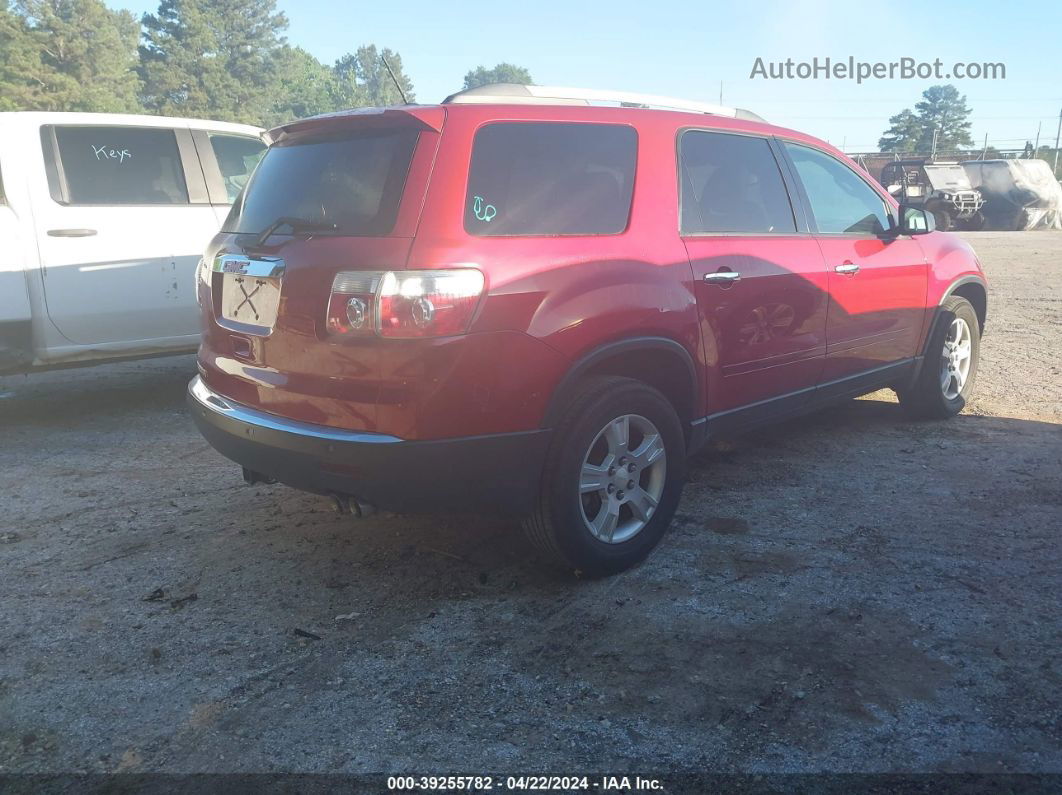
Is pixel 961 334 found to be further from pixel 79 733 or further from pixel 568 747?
pixel 79 733

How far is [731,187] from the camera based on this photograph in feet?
12.8

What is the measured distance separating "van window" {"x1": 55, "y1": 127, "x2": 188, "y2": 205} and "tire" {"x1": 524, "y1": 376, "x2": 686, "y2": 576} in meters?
4.17

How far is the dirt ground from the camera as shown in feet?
7.63

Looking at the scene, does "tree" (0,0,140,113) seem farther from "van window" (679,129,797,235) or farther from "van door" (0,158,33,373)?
"van window" (679,129,797,235)

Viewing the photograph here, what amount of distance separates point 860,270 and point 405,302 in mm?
2866

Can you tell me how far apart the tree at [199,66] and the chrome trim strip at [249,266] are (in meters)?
76.5

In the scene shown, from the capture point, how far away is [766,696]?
8.24 ft

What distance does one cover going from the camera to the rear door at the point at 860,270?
4387mm

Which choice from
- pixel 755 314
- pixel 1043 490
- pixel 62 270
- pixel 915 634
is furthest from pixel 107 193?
pixel 1043 490

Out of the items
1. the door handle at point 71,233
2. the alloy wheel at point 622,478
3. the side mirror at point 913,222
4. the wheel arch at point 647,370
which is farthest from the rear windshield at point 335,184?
the side mirror at point 913,222

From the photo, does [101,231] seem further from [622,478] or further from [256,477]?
[622,478]

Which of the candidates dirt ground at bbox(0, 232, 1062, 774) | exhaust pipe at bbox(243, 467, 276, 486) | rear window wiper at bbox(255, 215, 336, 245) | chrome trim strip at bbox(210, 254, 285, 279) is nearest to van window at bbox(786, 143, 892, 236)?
dirt ground at bbox(0, 232, 1062, 774)

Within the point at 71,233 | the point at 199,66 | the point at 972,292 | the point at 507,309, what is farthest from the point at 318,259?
the point at 199,66

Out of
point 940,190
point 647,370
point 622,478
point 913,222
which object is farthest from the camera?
point 940,190
